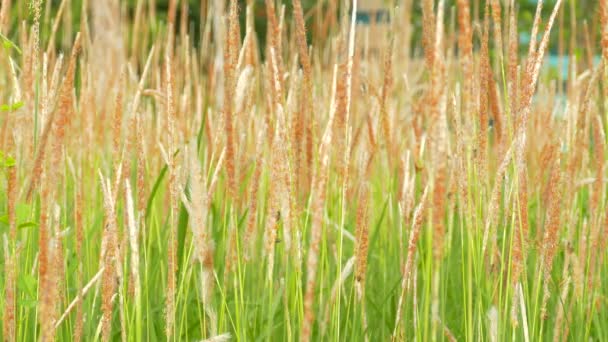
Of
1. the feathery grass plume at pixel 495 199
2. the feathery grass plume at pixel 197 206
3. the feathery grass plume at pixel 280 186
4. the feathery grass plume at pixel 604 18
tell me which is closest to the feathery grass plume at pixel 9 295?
the feathery grass plume at pixel 197 206

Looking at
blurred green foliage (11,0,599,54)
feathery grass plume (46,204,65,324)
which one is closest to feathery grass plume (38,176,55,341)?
feathery grass plume (46,204,65,324)

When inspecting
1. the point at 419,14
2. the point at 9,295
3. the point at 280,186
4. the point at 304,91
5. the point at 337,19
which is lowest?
the point at 9,295

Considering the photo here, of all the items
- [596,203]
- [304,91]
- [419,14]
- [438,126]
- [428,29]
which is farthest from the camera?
[419,14]

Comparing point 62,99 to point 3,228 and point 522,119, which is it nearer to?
point 522,119

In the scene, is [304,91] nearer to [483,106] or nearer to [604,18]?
[483,106]

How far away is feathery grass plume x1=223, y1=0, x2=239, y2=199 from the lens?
107 cm

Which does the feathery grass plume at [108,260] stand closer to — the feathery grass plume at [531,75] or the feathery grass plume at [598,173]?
the feathery grass plume at [531,75]

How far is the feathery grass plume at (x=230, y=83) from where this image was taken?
1073mm

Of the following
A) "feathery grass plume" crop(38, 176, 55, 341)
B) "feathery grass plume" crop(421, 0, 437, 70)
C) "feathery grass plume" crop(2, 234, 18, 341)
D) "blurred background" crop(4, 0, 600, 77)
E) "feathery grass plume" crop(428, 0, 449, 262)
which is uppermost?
"blurred background" crop(4, 0, 600, 77)

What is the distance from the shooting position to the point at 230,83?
112 centimetres

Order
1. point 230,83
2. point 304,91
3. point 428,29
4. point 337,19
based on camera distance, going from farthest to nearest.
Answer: point 337,19 < point 304,91 < point 230,83 < point 428,29

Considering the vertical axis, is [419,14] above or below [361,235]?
above

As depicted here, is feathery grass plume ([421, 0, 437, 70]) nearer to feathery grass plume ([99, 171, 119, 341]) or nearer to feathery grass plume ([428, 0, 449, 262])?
feathery grass plume ([428, 0, 449, 262])

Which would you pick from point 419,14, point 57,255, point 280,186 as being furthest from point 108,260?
point 419,14
